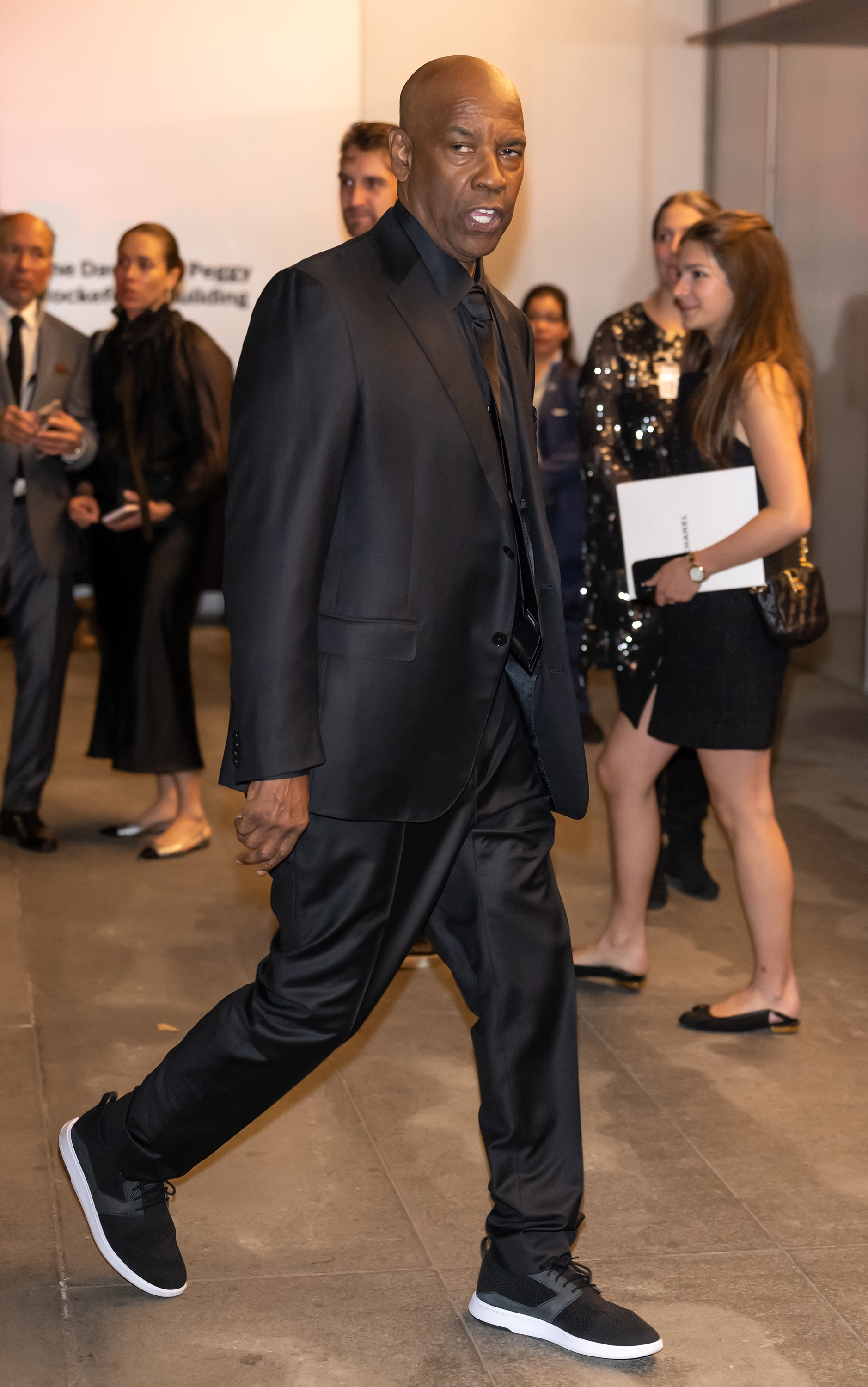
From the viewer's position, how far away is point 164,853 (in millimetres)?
5316

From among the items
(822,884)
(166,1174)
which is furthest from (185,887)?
(166,1174)

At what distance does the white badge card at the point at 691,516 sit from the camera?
3.72 metres

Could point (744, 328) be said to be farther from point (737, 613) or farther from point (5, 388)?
point (5, 388)

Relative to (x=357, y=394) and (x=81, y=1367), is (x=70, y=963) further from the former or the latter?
(x=357, y=394)

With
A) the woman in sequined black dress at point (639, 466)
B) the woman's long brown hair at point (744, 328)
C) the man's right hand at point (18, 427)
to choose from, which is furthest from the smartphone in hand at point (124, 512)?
the woman's long brown hair at point (744, 328)

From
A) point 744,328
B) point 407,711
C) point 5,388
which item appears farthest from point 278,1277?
point 5,388

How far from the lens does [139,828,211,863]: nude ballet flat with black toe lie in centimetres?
531

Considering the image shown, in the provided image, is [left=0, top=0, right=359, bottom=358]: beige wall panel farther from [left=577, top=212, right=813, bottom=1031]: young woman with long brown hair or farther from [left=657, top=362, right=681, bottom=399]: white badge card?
[left=577, top=212, right=813, bottom=1031]: young woman with long brown hair

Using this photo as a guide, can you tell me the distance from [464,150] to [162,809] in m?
3.61

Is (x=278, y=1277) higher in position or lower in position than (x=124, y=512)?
lower

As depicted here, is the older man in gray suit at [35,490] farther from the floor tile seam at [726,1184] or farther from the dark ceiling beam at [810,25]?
the dark ceiling beam at [810,25]

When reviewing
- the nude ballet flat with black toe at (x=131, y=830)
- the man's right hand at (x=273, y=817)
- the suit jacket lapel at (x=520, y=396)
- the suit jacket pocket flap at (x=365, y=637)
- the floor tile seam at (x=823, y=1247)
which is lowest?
the floor tile seam at (x=823, y=1247)

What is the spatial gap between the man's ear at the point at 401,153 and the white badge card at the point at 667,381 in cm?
197

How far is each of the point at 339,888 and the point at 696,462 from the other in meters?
1.75
